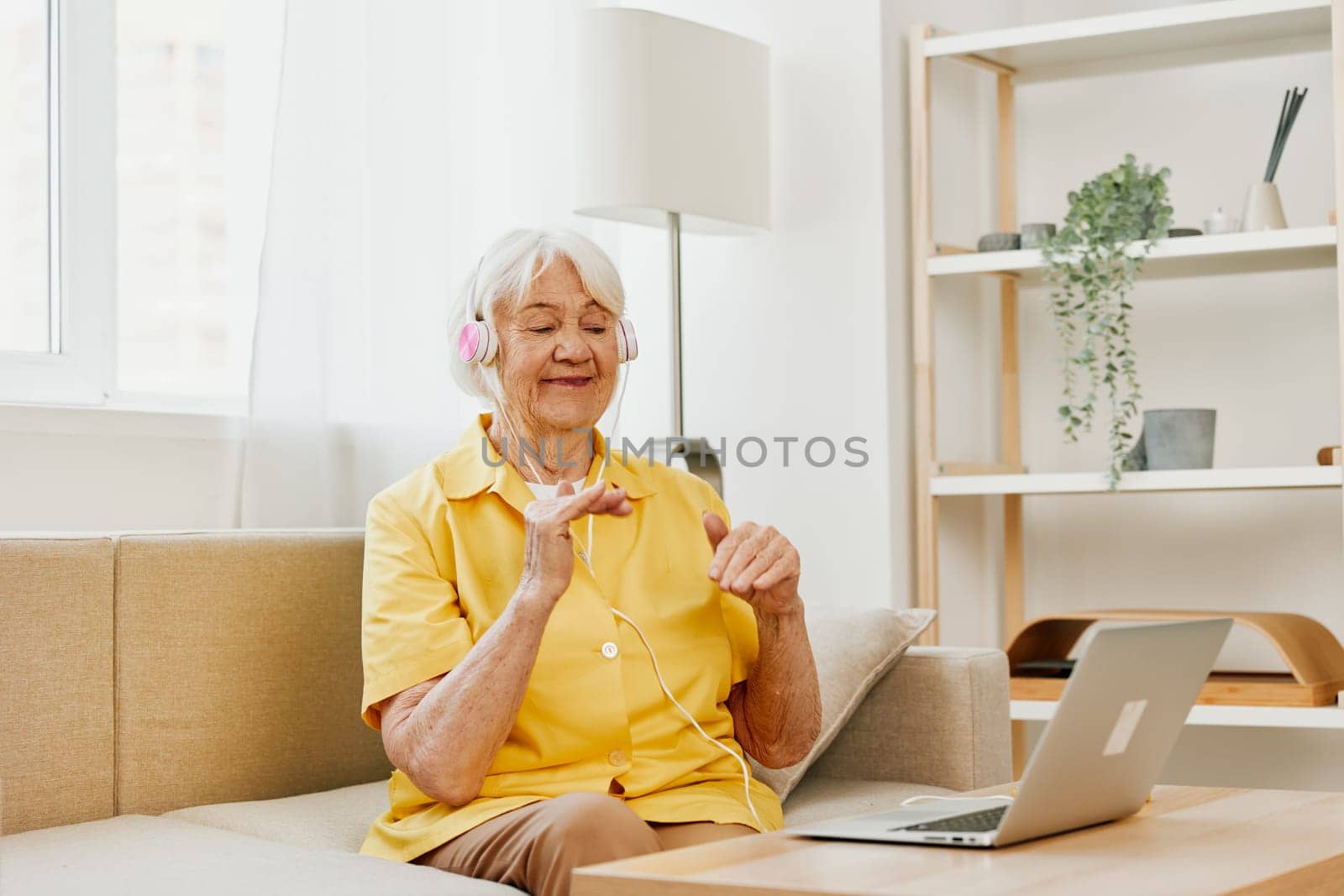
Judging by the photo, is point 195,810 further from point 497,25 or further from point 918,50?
point 918,50

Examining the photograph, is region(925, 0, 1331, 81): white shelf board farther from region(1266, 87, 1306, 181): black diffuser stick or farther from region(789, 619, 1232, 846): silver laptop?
region(789, 619, 1232, 846): silver laptop

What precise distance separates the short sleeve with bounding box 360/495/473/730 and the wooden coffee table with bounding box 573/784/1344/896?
1.87 feet

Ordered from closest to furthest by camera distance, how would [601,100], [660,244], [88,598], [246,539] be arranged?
[88,598] < [246,539] < [601,100] < [660,244]

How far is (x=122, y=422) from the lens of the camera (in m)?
2.34

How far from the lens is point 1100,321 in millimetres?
2994

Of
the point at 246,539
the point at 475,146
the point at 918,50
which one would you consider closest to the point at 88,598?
the point at 246,539

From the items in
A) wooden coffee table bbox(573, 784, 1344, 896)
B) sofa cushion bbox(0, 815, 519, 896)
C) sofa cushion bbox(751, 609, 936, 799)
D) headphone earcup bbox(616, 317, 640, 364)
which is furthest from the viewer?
sofa cushion bbox(751, 609, 936, 799)

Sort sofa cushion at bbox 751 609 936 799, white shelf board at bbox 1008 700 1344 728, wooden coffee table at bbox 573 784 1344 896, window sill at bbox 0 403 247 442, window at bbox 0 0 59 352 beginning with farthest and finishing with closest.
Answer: white shelf board at bbox 1008 700 1344 728 < window at bbox 0 0 59 352 < window sill at bbox 0 403 247 442 < sofa cushion at bbox 751 609 936 799 < wooden coffee table at bbox 573 784 1344 896

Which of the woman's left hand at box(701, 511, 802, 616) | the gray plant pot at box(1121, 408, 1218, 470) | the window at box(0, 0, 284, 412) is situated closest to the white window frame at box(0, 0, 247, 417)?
the window at box(0, 0, 284, 412)

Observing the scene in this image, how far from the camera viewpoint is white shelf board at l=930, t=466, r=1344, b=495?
2824 millimetres

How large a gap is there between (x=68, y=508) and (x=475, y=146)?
1.02 metres

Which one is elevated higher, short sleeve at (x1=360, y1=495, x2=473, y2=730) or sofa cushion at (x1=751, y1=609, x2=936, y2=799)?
short sleeve at (x1=360, y1=495, x2=473, y2=730)

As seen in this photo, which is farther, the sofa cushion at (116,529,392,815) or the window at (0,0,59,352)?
the window at (0,0,59,352)

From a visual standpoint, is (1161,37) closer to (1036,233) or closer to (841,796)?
Result: (1036,233)
